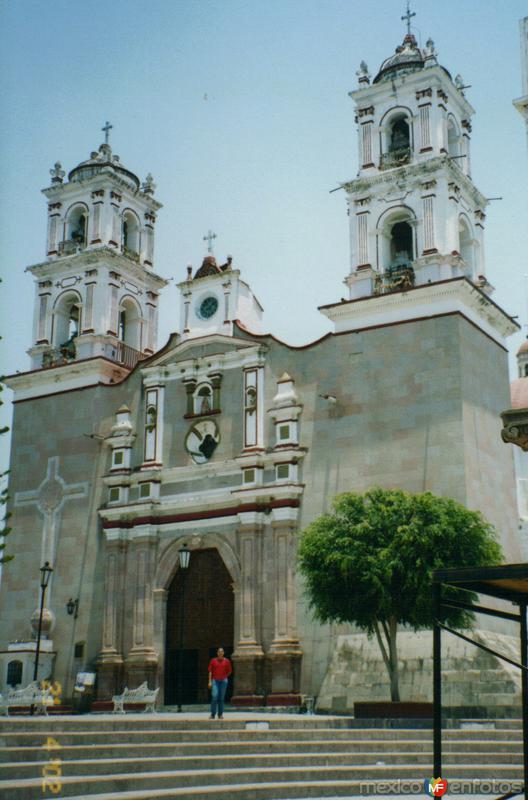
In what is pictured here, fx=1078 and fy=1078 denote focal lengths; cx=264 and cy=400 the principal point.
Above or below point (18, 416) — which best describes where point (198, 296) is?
above

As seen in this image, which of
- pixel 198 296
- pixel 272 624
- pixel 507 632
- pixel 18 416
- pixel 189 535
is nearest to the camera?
pixel 507 632

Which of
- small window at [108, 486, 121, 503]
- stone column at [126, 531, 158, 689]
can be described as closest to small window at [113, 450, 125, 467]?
small window at [108, 486, 121, 503]

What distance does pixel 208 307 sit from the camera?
36.3 meters

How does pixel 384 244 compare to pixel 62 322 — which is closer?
pixel 384 244

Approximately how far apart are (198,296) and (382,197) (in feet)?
23.1

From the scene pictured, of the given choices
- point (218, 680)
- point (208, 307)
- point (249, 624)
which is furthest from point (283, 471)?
point (218, 680)

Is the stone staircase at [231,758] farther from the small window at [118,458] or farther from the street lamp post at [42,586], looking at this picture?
the small window at [118,458]

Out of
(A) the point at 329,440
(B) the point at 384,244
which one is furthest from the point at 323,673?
(B) the point at 384,244

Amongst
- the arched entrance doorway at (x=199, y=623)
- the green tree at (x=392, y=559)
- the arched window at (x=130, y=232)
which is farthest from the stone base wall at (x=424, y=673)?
the arched window at (x=130, y=232)

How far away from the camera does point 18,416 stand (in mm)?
39062

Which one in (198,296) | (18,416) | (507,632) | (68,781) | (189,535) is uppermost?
(198,296)

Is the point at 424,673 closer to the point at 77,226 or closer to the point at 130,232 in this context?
the point at 130,232

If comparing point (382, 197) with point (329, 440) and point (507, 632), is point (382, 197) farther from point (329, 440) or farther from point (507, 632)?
point (507, 632)

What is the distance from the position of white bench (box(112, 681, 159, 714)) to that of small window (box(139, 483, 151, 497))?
6.38m
